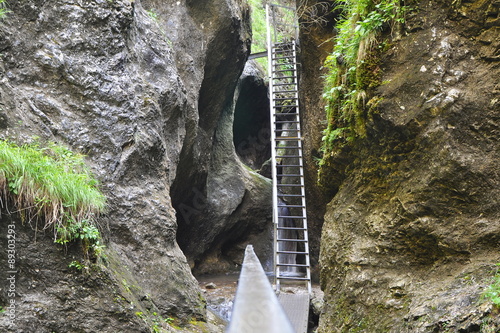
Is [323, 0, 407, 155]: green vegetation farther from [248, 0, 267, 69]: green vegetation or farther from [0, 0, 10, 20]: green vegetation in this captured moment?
[248, 0, 267, 69]: green vegetation

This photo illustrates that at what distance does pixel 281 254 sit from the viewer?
488 inches

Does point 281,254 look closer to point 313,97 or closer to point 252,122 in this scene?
point 313,97

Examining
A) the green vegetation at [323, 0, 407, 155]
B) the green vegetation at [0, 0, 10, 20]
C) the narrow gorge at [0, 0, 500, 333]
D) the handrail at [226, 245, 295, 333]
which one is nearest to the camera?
the handrail at [226, 245, 295, 333]

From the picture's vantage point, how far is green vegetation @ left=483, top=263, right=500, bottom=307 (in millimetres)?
3018

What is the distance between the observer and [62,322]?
461 centimetres

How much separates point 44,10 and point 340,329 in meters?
6.29

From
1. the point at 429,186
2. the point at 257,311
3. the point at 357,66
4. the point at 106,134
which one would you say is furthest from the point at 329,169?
the point at 257,311

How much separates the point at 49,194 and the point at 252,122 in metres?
14.9

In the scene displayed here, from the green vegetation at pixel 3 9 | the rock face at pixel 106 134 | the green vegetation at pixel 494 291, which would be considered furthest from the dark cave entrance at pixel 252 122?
the green vegetation at pixel 494 291

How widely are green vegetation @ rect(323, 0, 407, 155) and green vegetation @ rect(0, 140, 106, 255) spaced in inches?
129

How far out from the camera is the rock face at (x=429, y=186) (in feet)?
12.8

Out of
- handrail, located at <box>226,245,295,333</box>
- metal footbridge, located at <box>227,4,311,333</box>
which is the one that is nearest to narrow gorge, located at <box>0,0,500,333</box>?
metal footbridge, located at <box>227,4,311,333</box>

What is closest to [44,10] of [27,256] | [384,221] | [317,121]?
[27,256]

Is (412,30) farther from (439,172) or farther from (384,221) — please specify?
(384,221)
